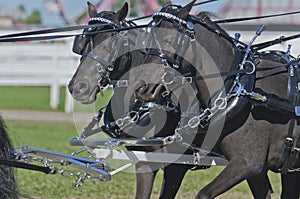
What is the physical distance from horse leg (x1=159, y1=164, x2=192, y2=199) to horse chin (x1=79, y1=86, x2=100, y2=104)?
91cm

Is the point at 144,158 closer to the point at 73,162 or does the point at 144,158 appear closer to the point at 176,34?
the point at 73,162

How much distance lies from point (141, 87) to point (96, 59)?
873mm

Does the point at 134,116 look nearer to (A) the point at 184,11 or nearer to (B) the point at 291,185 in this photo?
(A) the point at 184,11

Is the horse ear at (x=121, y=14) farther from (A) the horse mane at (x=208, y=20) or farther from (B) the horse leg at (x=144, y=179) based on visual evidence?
(B) the horse leg at (x=144, y=179)

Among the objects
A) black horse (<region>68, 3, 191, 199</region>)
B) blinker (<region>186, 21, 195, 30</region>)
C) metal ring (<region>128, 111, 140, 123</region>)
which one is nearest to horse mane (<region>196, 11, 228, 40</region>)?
blinker (<region>186, 21, 195, 30</region>)

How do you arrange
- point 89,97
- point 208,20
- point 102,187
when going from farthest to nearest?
point 102,187 < point 89,97 < point 208,20

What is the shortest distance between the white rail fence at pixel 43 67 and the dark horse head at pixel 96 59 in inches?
437

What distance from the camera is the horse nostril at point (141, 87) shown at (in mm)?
5000

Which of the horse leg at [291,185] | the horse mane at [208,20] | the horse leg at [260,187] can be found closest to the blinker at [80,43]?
the horse mane at [208,20]

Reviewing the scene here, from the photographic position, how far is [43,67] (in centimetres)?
1841

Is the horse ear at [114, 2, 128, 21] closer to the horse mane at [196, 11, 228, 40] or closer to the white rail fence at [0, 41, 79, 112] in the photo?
the horse mane at [196, 11, 228, 40]

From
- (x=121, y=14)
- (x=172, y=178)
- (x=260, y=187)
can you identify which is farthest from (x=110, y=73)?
(x=260, y=187)

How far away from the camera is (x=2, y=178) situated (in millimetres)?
4988

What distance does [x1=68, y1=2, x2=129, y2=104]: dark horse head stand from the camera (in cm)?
572
